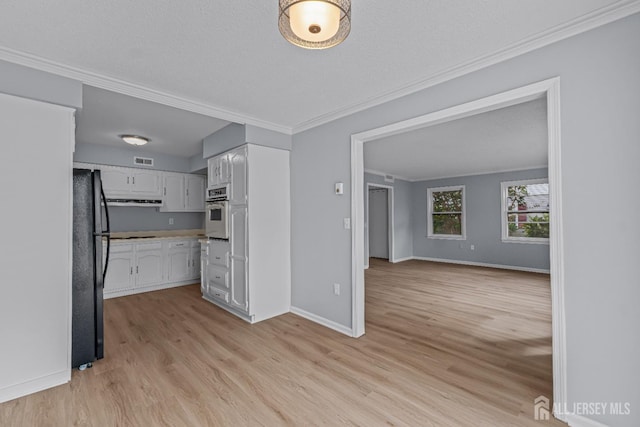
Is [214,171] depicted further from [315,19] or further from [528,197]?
[528,197]

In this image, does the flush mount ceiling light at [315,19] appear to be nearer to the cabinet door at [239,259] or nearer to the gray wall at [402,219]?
the cabinet door at [239,259]

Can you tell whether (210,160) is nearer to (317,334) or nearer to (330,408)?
(317,334)

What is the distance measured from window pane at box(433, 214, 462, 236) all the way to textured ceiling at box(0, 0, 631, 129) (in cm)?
630

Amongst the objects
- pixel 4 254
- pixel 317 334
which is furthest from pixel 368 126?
pixel 4 254

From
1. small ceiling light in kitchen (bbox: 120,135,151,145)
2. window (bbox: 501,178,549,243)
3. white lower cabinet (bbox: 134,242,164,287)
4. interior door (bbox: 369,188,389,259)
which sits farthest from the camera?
interior door (bbox: 369,188,389,259)

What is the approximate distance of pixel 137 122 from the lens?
141 inches

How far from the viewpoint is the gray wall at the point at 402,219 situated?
8219 mm

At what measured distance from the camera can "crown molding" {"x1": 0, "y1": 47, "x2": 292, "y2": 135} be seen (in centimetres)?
213

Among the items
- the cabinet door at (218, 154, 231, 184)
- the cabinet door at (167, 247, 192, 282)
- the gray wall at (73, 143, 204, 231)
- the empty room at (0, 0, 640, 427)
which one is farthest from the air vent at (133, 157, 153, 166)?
the cabinet door at (218, 154, 231, 184)

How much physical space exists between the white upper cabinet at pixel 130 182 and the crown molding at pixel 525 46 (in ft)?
13.0

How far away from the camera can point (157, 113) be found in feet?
10.8

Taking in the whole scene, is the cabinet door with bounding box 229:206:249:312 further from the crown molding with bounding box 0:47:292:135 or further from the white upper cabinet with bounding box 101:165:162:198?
the white upper cabinet with bounding box 101:165:162:198

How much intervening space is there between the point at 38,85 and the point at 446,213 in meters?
8.41

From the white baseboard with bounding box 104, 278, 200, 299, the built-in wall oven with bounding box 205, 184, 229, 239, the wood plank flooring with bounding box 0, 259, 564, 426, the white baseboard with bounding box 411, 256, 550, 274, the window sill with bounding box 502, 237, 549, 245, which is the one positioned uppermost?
the built-in wall oven with bounding box 205, 184, 229, 239
